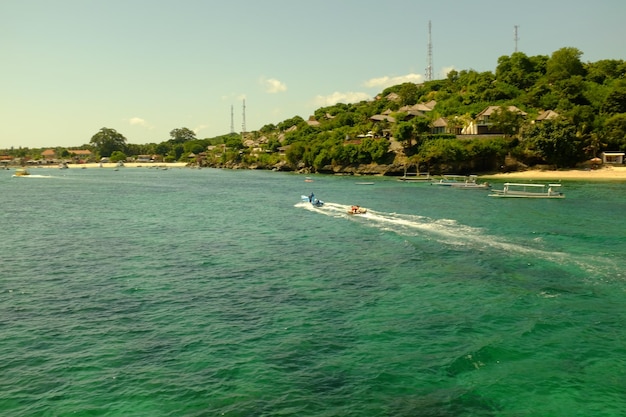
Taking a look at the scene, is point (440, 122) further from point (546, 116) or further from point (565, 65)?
point (565, 65)

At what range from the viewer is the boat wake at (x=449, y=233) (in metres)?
35.8

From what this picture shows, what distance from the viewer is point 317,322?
23.0 meters

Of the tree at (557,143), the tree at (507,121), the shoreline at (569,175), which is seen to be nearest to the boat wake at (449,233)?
the shoreline at (569,175)

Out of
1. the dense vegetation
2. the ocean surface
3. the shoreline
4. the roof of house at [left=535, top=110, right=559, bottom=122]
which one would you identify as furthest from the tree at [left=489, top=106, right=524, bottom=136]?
the ocean surface

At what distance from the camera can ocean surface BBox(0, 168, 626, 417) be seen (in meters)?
16.3

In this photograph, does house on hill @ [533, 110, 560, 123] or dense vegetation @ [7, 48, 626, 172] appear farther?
house on hill @ [533, 110, 560, 123]

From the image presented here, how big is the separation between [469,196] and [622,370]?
61.8m

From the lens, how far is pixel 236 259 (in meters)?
36.4

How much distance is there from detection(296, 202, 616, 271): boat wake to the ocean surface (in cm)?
33

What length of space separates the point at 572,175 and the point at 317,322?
343 ft

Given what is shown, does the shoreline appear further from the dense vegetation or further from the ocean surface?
the ocean surface

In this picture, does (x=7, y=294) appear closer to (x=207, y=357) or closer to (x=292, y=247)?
(x=207, y=357)

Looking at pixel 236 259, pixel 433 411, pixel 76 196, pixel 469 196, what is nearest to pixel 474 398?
pixel 433 411

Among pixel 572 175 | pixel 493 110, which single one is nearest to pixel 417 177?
pixel 572 175
